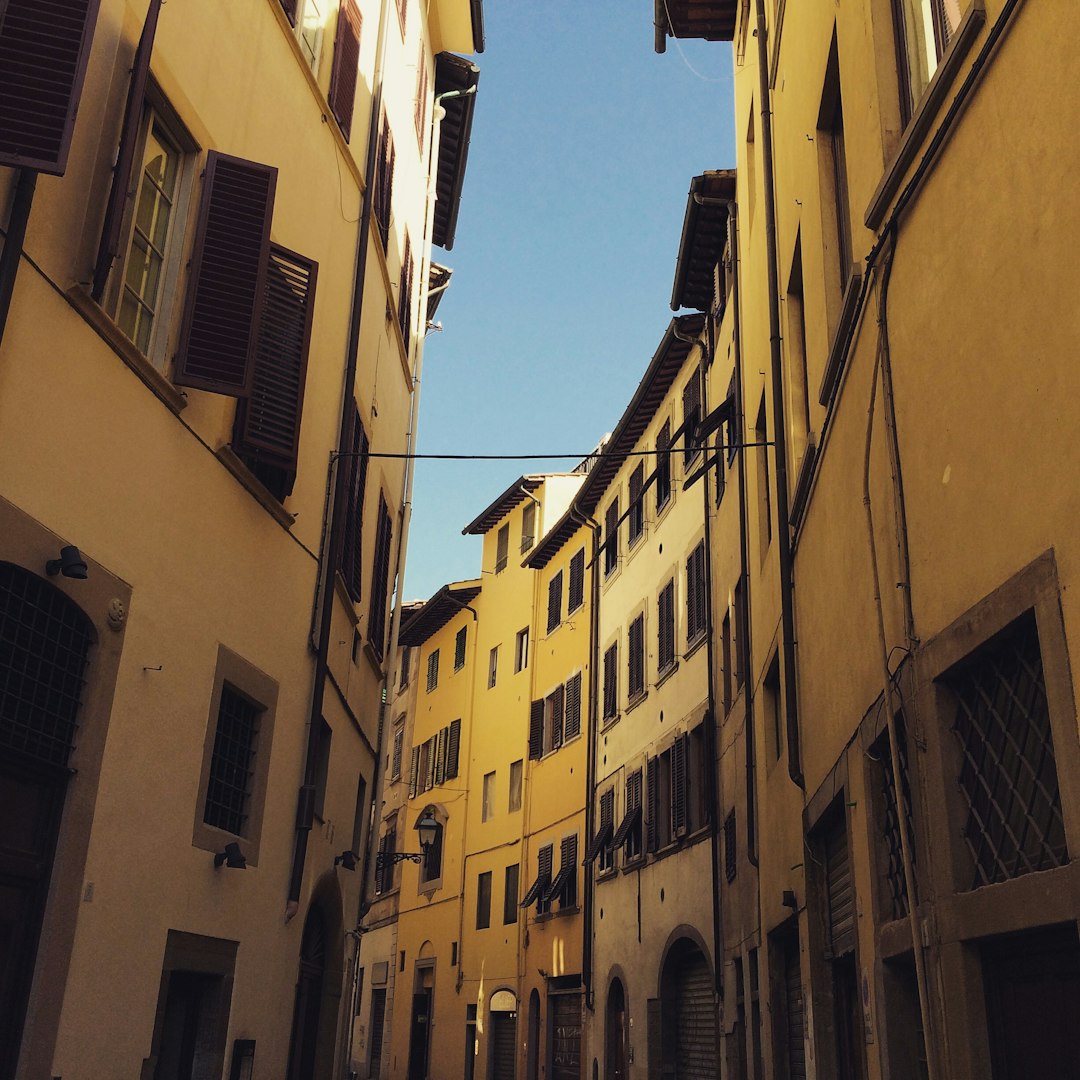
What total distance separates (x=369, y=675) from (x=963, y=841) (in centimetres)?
1005

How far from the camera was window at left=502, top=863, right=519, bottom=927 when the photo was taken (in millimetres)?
28391

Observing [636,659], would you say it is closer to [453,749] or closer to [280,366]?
[453,749]

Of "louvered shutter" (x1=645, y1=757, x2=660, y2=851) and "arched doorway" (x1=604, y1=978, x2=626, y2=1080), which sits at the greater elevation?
Answer: "louvered shutter" (x1=645, y1=757, x2=660, y2=851)

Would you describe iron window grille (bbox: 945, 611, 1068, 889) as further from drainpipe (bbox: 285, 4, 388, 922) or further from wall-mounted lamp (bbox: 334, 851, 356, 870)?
wall-mounted lamp (bbox: 334, 851, 356, 870)

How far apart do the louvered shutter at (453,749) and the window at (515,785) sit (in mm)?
3413

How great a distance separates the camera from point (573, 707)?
27016 millimetres

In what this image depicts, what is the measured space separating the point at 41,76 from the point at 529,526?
27.2 m

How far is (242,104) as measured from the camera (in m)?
9.19

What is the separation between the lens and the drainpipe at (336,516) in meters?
10.3

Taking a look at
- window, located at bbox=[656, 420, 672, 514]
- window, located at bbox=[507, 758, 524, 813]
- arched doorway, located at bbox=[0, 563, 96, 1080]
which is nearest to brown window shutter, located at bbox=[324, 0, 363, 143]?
arched doorway, located at bbox=[0, 563, 96, 1080]

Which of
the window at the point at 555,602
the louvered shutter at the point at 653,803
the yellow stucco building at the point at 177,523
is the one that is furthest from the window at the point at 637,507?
the yellow stucco building at the point at 177,523

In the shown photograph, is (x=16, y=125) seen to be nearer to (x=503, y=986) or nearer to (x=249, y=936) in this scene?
(x=249, y=936)

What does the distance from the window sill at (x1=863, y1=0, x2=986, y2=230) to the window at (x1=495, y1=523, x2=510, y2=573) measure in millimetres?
27027

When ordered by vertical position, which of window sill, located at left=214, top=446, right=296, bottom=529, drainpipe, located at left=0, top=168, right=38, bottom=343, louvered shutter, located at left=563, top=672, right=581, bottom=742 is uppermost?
louvered shutter, located at left=563, top=672, right=581, bottom=742
